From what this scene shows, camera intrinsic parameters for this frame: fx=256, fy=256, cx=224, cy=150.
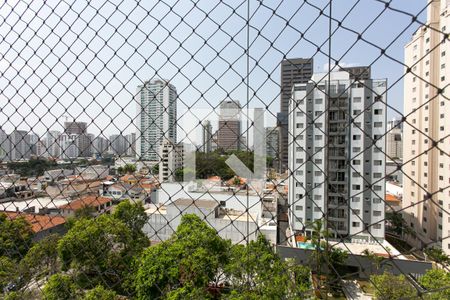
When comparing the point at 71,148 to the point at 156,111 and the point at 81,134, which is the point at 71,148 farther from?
the point at 156,111

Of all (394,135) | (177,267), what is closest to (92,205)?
(177,267)

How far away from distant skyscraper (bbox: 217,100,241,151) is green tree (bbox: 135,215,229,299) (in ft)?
6.24

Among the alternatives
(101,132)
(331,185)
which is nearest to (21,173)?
(101,132)

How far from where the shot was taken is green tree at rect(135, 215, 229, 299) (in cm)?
284

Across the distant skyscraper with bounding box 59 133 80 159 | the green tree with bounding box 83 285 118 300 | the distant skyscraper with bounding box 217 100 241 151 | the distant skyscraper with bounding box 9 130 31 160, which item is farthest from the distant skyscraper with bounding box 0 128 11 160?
the green tree with bounding box 83 285 118 300

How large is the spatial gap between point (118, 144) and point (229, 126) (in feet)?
1.80

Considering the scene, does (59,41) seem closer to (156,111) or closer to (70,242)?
(156,111)

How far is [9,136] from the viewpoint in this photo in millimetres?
1332

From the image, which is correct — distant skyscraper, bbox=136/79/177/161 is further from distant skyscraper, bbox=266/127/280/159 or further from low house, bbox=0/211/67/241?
low house, bbox=0/211/67/241

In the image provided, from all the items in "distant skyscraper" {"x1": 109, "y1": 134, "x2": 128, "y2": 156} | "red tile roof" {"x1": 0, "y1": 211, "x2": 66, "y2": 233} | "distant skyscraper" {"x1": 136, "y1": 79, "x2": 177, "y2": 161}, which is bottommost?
"red tile roof" {"x1": 0, "y1": 211, "x2": 66, "y2": 233}

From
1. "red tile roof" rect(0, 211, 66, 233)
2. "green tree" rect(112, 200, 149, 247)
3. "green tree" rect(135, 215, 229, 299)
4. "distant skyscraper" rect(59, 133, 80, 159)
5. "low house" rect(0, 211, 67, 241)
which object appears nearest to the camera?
"distant skyscraper" rect(59, 133, 80, 159)

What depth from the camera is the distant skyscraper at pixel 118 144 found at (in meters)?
1.13

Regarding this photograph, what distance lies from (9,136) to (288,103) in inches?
55.8

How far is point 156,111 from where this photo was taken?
1.08 meters
